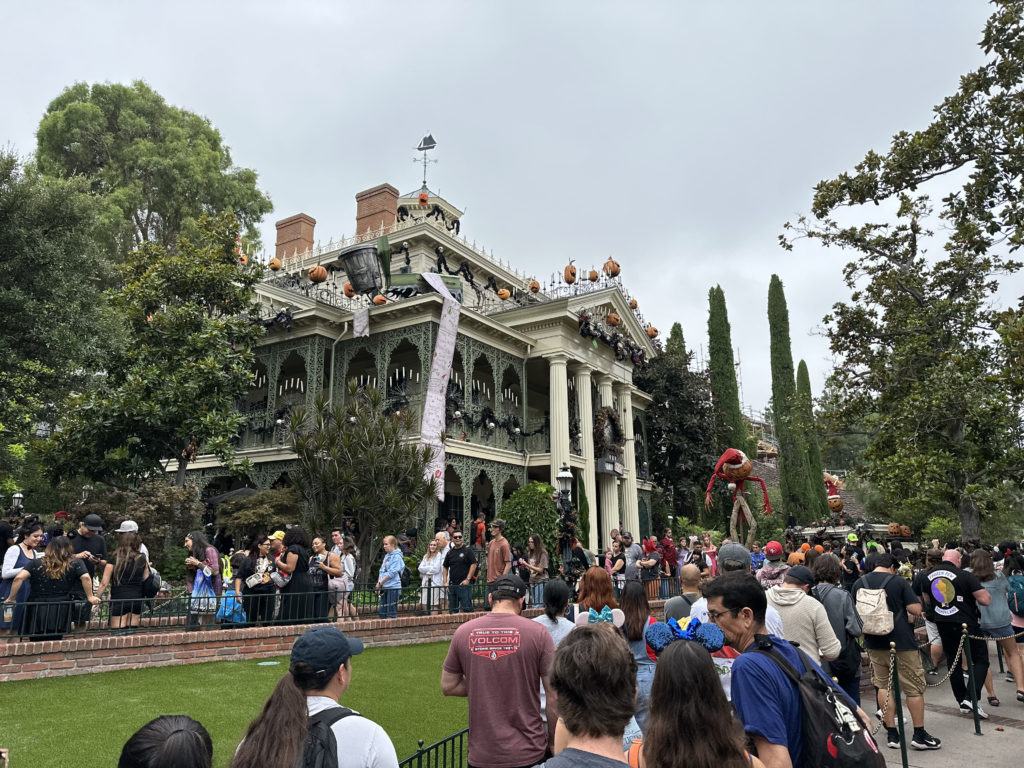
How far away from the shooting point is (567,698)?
2535mm

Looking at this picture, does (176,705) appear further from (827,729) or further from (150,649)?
(827,729)

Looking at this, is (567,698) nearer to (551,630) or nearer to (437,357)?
(551,630)

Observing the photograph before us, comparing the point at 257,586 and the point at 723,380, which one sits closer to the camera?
the point at 257,586

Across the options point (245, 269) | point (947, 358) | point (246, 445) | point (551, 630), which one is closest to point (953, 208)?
point (947, 358)

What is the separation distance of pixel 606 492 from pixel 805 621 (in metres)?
23.2

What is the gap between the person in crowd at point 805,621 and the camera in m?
5.25

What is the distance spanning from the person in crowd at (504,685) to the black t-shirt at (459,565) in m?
10.1

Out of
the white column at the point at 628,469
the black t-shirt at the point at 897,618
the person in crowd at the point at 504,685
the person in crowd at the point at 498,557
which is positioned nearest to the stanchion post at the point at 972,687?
the black t-shirt at the point at 897,618

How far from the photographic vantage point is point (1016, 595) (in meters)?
9.41

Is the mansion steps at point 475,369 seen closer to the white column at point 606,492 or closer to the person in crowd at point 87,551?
the white column at point 606,492

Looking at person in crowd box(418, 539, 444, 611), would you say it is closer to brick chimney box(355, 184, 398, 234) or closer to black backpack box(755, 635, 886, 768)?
black backpack box(755, 635, 886, 768)

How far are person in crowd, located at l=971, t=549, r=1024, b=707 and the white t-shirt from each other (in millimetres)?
8224

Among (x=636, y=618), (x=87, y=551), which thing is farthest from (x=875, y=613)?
(x=87, y=551)

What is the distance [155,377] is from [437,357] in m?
7.89
